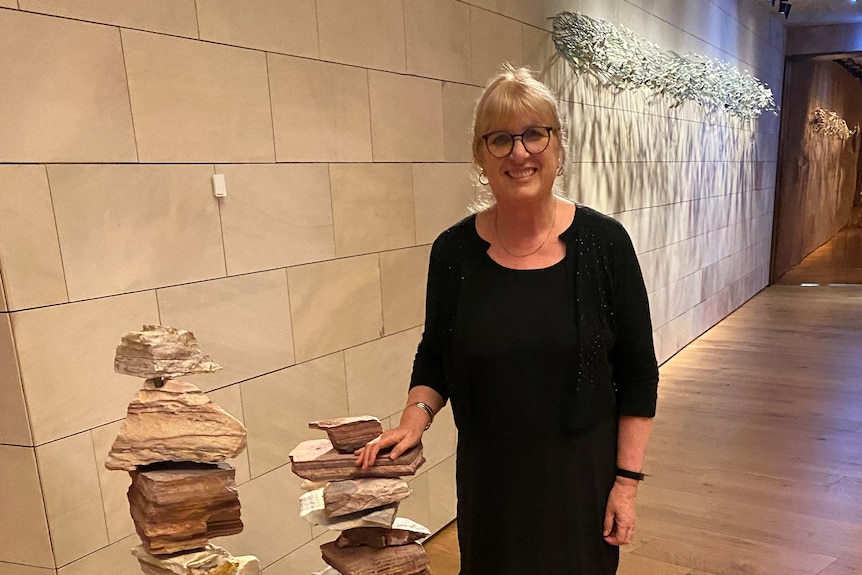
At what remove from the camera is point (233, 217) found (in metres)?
1.80

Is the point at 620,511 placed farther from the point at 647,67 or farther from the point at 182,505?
the point at 647,67

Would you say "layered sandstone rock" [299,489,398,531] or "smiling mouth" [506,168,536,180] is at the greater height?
"smiling mouth" [506,168,536,180]

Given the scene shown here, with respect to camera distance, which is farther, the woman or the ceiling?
the ceiling

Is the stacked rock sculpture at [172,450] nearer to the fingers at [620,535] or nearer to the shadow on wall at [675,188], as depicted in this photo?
the fingers at [620,535]

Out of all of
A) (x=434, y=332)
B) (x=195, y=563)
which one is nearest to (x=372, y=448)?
(x=434, y=332)

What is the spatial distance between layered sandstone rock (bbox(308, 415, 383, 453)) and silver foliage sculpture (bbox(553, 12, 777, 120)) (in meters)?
2.60

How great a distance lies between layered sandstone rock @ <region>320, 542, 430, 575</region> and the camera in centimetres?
133

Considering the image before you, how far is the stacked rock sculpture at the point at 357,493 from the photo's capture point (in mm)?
1273

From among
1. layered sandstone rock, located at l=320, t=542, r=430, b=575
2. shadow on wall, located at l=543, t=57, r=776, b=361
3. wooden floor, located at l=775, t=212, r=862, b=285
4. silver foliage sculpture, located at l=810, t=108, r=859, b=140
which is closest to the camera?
layered sandstone rock, located at l=320, t=542, r=430, b=575

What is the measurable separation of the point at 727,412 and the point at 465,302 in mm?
3046

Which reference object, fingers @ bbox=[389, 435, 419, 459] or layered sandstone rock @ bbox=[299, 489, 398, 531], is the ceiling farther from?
layered sandstone rock @ bbox=[299, 489, 398, 531]

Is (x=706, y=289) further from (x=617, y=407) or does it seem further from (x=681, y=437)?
(x=617, y=407)

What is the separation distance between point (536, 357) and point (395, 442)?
0.33 metres

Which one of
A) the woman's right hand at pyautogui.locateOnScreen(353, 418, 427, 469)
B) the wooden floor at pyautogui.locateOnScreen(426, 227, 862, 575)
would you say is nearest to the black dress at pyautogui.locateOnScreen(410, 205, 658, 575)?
the woman's right hand at pyautogui.locateOnScreen(353, 418, 427, 469)
